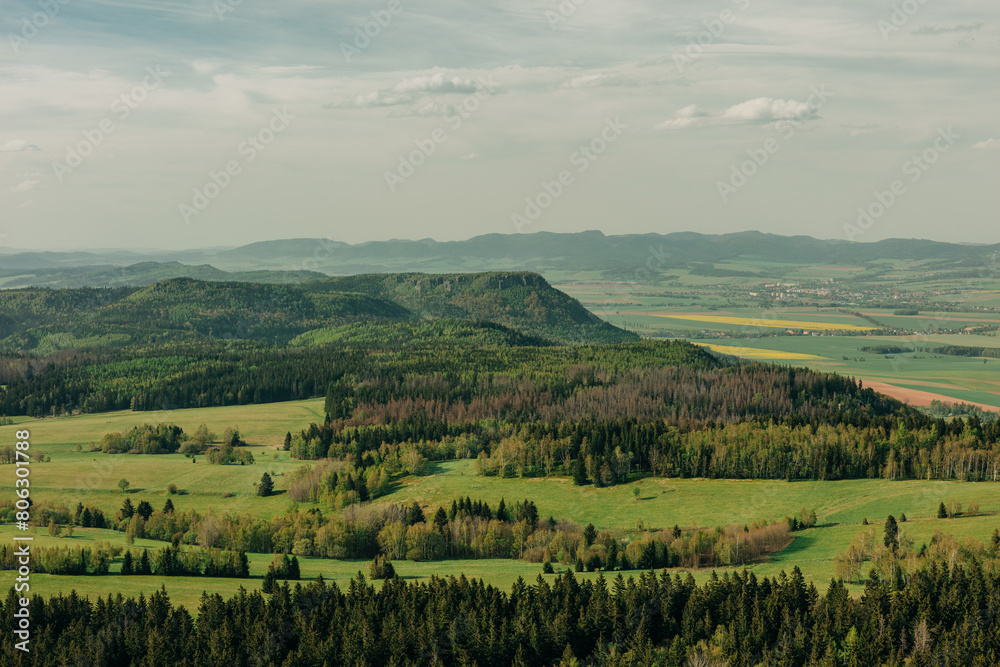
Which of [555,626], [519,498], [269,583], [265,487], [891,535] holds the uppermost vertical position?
[891,535]

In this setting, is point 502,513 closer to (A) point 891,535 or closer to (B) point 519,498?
(B) point 519,498

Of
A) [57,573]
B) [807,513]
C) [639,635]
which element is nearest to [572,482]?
[807,513]

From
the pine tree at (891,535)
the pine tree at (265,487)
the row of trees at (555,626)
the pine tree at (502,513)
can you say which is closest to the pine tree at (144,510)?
the pine tree at (265,487)

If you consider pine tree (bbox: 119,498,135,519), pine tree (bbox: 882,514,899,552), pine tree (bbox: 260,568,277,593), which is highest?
pine tree (bbox: 882,514,899,552)

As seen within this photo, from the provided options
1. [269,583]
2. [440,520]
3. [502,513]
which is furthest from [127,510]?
[502,513]

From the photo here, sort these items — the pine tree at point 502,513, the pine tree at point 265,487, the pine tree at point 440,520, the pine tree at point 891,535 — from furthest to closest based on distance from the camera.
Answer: the pine tree at point 265,487
the pine tree at point 502,513
the pine tree at point 440,520
the pine tree at point 891,535

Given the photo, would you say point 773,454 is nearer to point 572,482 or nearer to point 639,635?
point 572,482

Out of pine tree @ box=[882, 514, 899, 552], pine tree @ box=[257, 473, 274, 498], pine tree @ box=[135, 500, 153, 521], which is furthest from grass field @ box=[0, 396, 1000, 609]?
pine tree @ box=[135, 500, 153, 521]

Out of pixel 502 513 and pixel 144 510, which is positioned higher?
pixel 502 513

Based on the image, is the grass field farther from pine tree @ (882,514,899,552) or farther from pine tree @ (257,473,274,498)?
pine tree @ (882,514,899,552)

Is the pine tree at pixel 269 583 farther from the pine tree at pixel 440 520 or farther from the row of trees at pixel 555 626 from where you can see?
the pine tree at pixel 440 520

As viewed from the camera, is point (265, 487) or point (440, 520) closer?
point (440, 520)
